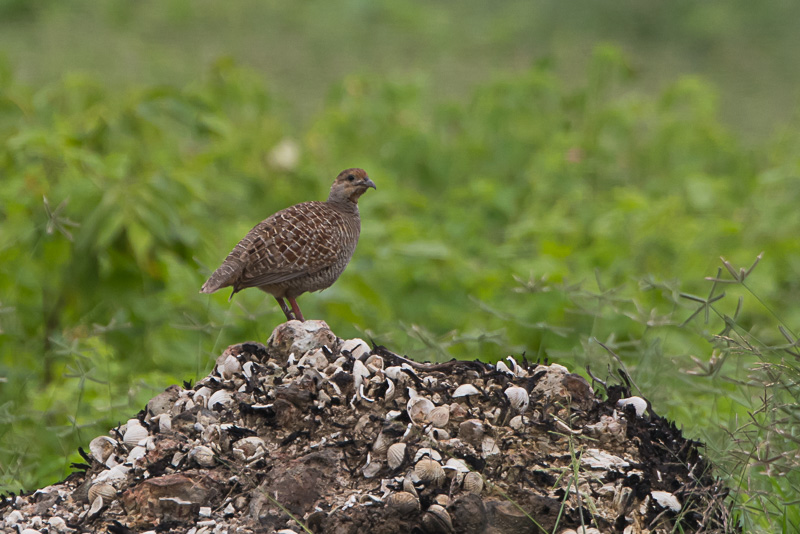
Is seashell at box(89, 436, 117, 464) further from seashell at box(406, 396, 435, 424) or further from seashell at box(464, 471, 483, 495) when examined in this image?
seashell at box(464, 471, 483, 495)

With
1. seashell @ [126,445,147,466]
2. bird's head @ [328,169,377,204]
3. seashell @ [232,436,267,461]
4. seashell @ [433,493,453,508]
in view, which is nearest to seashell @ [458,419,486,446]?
seashell @ [433,493,453,508]

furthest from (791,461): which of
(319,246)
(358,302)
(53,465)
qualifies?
(358,302)

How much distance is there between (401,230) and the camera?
6.34 meters

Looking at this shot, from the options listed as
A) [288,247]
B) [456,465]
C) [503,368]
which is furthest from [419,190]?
[456,465]

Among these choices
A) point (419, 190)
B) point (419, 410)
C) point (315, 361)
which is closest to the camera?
point (419, 410)

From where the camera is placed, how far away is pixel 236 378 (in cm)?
299

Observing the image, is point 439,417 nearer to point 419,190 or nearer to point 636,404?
point 636,404

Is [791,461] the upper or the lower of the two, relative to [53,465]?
upper

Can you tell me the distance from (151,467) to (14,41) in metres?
9.00

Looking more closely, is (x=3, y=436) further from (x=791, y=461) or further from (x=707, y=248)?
(x=707, y=248)

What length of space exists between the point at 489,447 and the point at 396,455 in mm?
287

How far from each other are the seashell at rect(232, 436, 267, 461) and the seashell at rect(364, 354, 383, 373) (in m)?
0.42

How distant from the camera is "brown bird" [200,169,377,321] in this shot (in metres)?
3.57

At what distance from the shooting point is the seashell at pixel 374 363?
292 cm
